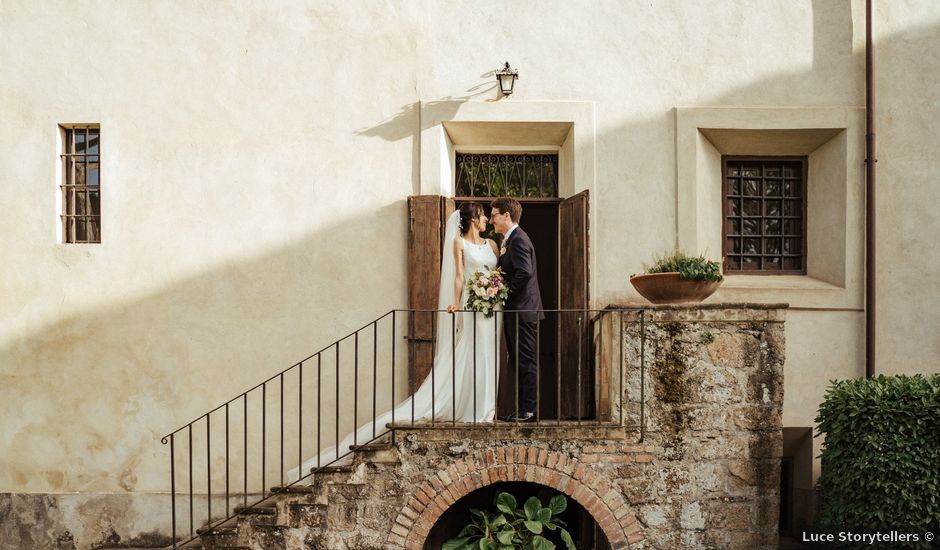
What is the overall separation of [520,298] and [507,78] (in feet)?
7.29

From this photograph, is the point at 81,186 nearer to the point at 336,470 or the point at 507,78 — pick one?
Answer: the point at 336,470

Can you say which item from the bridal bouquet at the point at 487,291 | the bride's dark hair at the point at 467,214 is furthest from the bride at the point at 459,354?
the bridal bouquet at the point at 487,291

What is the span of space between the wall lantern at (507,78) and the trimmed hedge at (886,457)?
13.3 ft

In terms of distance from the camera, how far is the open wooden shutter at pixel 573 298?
935 centimetres

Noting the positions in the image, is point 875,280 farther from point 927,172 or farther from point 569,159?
point 569,159

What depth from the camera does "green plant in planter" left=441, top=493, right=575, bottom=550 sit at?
8148mm

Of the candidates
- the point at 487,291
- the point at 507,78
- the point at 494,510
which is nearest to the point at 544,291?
the point at 487,291

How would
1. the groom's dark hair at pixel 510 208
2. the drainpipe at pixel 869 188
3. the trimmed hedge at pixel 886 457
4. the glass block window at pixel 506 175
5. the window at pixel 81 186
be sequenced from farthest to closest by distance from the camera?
the glass block window at pixel 506 175, the window at pixel 81 186, the drainpipe at pixel 869 188, the groom's dark hair at pixel 510 208, the trimmed hedge at pixel 886 457

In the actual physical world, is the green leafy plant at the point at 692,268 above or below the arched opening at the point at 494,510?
above

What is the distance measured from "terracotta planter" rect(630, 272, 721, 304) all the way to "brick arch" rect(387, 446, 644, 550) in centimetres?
151

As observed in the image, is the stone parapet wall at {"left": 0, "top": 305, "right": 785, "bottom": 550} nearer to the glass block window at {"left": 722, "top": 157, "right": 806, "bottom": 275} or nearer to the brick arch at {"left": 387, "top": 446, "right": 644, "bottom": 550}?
the brick arch at {"left": 387, "top": 446, "right": 644, "bottom": 550}

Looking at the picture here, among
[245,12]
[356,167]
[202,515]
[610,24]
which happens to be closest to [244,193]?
[356,167]

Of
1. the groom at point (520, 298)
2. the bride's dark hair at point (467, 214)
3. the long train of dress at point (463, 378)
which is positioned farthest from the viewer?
the bride's dark hair at point (467, 214)

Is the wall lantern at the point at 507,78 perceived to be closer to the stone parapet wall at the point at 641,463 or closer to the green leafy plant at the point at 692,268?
the green leafy plant at the point at 692,268
